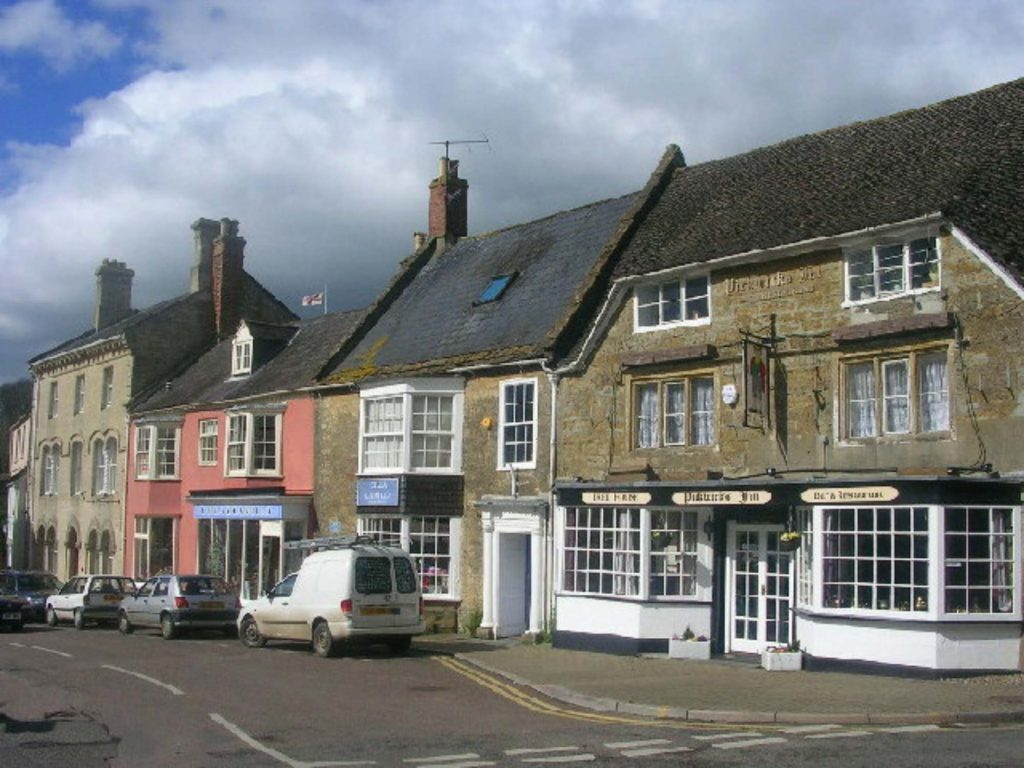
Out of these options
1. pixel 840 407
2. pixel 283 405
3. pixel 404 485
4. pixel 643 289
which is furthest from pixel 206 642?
pixel 840 407

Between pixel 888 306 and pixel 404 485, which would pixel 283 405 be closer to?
pixel 404 485

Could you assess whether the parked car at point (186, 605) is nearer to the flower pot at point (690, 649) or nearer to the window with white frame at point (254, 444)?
the window with white frame at point (254, 444)

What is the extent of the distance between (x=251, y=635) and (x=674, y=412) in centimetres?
969

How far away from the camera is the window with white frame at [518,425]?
25.3 meters

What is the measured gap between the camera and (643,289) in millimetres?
23328

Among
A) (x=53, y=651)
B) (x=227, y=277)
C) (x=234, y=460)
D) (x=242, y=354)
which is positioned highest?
(x=227, y=277)

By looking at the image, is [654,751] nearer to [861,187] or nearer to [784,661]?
[784,661]

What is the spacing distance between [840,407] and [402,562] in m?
8.43

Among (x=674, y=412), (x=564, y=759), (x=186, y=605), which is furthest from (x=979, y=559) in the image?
(x=186, y=605)

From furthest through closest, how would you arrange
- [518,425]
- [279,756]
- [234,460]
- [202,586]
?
[234,460], [202,586], [518,425], [279,756]

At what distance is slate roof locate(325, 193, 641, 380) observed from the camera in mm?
26484

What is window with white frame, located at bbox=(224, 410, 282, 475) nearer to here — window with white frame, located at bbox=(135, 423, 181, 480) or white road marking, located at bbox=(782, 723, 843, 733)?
window with white frame, located at bbox=(135, 423, 181, 480)

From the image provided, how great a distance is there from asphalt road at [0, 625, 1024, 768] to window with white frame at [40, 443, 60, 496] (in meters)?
28.2

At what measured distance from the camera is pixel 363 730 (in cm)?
1351
